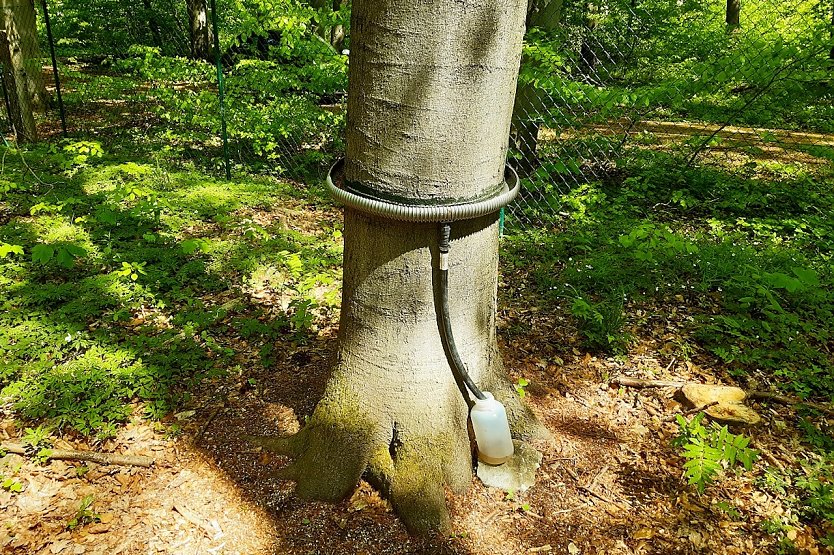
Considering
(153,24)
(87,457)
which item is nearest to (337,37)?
(153,24)

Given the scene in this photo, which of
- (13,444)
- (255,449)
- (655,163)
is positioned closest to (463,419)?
(255,449)

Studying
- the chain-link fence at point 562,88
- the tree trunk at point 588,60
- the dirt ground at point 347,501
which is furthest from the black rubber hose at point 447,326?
the tree trunk at point 588,60

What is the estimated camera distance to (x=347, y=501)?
6.72ft

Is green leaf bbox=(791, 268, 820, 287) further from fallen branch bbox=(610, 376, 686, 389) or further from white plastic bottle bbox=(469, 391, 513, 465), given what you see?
white plastic bottle bbox=(469, 391, 513, 465)

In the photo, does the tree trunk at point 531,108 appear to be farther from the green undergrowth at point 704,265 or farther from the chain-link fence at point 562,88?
the green undergrowth at point 704,265

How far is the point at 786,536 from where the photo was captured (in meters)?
1.98

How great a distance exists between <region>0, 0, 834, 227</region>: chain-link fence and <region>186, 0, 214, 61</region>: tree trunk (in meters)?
4.08

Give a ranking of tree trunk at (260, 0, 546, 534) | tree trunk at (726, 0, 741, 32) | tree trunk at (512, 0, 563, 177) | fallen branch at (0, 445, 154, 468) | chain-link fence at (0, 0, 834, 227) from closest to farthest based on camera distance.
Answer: tree trunk at (260, 0, 546, 534) → fallen branch at (0, 445, 154, 468) → chain-link fence at (0, 0, 834, 227) → tree trunk at (512, 0, 563, 177) → tree trunk at (726, 0, 741, 32)

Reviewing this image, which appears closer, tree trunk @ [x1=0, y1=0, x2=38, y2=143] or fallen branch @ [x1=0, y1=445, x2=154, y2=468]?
fallen branch @ [x1=0, y1=445, x2=154, y2=468]

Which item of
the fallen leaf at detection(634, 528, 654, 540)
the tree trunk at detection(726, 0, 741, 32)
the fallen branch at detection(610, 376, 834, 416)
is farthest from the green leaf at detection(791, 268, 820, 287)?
the tree trunk at detection(726, 0, 741, 32)

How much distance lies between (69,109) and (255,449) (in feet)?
29.7

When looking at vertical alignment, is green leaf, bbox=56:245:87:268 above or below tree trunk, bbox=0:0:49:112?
below

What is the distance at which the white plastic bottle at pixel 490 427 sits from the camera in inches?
78.4

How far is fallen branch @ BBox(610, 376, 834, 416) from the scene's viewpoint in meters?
2.61
